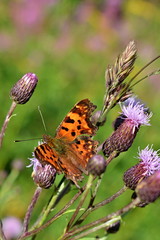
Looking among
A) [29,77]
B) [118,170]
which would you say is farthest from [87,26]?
[29,77]

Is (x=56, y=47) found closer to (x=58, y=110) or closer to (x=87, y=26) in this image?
(x=87, y=26)

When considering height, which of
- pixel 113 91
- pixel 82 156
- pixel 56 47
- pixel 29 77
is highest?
pixel 56 47

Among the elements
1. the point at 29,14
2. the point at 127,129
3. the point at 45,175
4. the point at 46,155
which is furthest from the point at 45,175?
the point at 29,14

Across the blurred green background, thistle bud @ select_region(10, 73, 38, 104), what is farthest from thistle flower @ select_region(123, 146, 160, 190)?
the blurred green background

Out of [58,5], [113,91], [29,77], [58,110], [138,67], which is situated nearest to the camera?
[113,91]

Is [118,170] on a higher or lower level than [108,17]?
lower

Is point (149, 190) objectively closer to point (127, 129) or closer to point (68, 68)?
point (127, 129)

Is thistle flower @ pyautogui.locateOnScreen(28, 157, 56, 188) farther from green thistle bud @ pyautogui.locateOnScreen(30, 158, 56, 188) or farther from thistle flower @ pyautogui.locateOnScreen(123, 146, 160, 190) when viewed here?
thistle flower @ pyautogui.locateOnScreen(123, 146, 160, 190)

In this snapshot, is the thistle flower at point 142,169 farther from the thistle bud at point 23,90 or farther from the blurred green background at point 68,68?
the blurred green background at point 68,68
